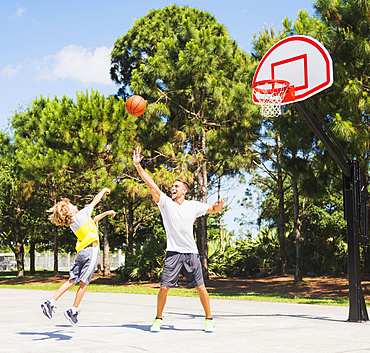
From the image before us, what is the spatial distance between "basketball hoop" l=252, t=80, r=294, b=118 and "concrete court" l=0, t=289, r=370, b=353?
400cm

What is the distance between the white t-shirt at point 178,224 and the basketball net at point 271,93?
354cm

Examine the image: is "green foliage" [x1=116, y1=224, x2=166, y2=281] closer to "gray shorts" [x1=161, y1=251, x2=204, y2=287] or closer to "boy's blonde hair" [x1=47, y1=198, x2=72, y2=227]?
"boy's blonde hair" [x1=47, y1=198, x2=72, y2=227]

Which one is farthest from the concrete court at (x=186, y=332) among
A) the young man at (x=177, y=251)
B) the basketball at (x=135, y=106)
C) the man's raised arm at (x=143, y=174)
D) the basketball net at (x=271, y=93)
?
the basketball net at (x=271, y=93)

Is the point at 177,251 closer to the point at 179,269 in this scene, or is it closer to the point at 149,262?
the point at 179,269

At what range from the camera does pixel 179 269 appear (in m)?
6.68

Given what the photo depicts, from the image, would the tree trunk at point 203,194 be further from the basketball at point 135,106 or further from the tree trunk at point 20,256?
the tree trunk at point 20,256

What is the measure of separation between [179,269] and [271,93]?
14.5ft

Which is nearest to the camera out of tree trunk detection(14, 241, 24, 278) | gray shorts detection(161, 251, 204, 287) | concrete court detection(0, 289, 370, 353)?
concrete court detection(0, 289, 370, 353)

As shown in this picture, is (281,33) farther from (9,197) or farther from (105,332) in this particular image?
(9,197)

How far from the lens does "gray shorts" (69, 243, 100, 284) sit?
701cm

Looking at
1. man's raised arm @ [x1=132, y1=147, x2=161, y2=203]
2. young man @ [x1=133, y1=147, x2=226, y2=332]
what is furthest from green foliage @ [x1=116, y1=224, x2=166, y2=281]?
man's raised arm @ [x1=132, y1=147, x2=161, y2=203]

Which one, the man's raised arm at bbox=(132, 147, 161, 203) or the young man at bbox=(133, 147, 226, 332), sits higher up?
the man's raised arm at bbox=(132, 147, 161, 203)

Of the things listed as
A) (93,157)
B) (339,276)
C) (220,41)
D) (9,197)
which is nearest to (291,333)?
(339,276)

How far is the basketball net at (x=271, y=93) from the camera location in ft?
30.3
